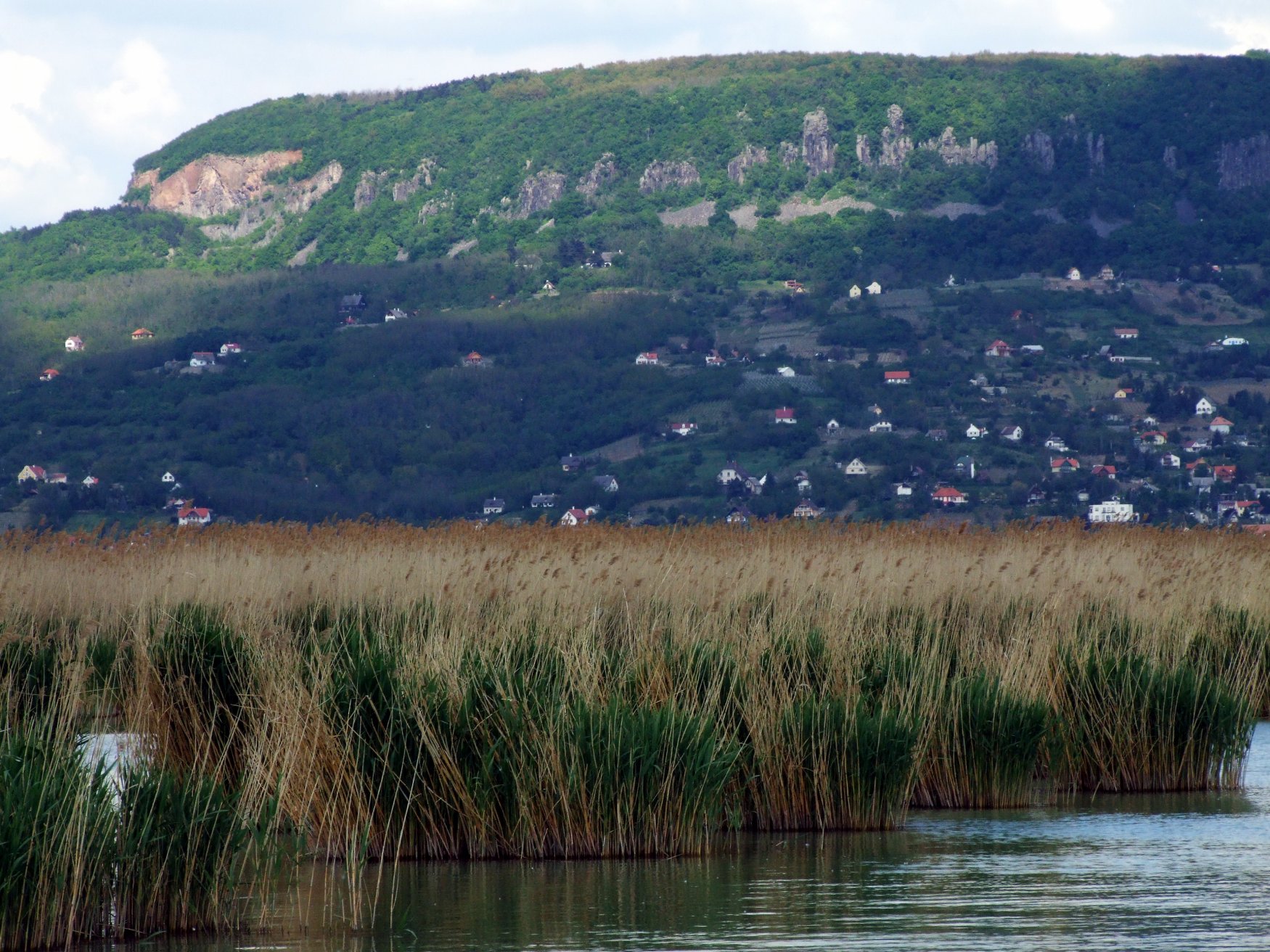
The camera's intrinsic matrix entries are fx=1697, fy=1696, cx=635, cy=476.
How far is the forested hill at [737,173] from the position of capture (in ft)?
427

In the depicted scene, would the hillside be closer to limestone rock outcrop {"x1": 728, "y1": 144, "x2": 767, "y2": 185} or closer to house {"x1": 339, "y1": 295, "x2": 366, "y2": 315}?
limestone rock outcrop {"x1": 728, "y1": 144, "x2": 767, "y2": 185}

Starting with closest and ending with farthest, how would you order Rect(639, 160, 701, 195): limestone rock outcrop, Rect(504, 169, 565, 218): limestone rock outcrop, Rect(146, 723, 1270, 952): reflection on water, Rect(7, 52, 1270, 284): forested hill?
Rect(146, 723, 1270, 952): reflection on water
Rect(7, 52, 1270, 284): forested hill
Rect(504, 169, 565, 218): limestone rock outcrop
Rect(639, 160, 701, 195): limestone rock outcrop

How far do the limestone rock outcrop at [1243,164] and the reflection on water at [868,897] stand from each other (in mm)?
136618

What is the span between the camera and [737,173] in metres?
152

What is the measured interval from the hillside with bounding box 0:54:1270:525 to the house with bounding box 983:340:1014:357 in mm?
612

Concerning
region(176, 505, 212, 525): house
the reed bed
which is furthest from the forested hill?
the reed bed

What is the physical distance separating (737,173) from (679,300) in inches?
1414

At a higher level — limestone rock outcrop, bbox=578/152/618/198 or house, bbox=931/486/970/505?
limestone rock outcrop, bbox=578/152/618/198

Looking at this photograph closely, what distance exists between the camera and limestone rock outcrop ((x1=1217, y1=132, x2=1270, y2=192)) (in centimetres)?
13538

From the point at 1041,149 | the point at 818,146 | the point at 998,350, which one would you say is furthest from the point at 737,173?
the point at 998,350

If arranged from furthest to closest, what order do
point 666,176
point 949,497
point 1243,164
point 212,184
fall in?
1. point 212,184
2. point 666,176
3. point 1243,164
4. point 949,497

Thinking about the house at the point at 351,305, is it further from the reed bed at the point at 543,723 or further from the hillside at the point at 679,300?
the reed bed at the point at 543,723

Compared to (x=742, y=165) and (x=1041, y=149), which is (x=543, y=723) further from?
(x=742, y=165)

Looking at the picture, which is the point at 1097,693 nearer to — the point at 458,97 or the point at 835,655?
the point at 835,655
